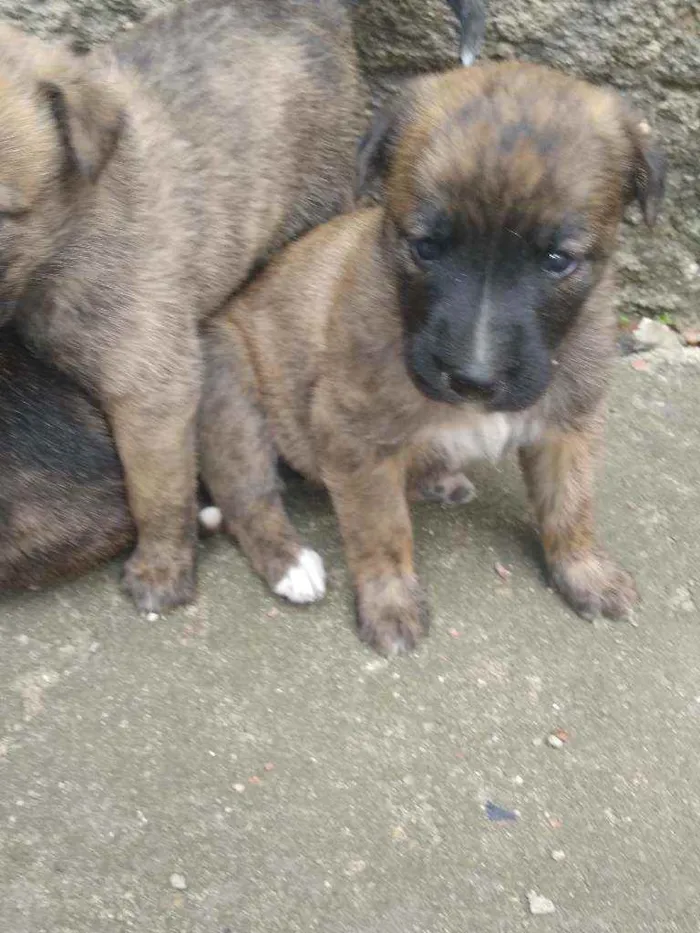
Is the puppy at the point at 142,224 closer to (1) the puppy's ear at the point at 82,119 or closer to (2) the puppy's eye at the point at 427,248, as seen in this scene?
(1) the puppy's ear at the point at 82,119

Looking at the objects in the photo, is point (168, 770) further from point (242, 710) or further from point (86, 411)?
point (86, 411)

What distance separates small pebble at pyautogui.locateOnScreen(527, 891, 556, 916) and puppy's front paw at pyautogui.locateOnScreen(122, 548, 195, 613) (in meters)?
1.38

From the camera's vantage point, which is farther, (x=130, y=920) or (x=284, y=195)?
(x=284, y=195)

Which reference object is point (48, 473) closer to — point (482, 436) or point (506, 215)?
point (482, 436)

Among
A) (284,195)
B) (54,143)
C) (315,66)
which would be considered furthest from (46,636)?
(315,66)

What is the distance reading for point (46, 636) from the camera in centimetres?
315

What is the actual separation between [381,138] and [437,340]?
0.63 metres

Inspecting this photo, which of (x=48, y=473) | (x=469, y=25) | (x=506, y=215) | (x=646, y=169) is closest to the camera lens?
(x=506, y=215)

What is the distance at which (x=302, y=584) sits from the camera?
3.30 m

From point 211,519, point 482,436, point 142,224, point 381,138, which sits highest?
point 381,138

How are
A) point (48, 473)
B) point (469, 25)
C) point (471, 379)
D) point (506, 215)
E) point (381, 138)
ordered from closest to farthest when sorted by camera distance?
point (506, 215) → point (471, 379) → point (381, 138) → point (48, 473) → point (469, 25)

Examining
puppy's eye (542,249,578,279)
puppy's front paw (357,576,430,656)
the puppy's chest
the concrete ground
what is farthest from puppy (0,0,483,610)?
puppy's eye (542,249,578,279)

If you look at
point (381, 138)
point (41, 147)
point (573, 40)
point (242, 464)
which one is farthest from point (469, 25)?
point (242, 464)

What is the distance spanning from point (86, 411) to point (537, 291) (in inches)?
58.6
